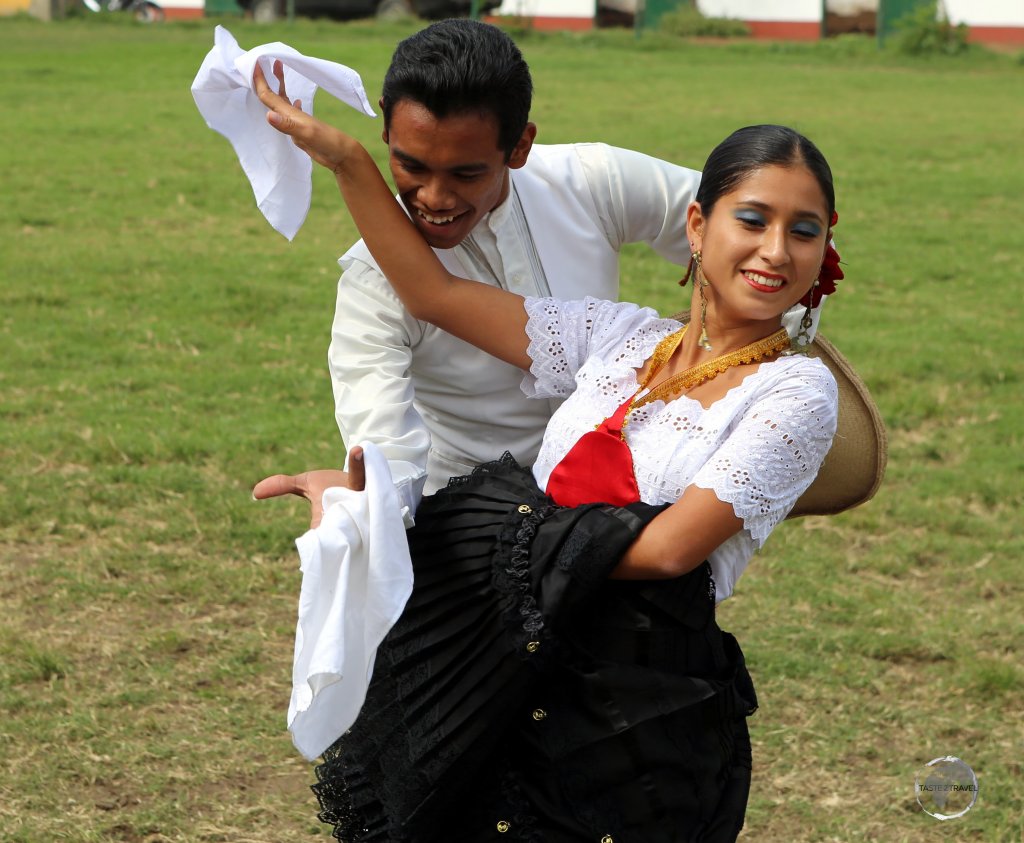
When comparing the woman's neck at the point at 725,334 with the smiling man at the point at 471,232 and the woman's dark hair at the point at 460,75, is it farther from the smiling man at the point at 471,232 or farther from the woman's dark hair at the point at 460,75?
the woman's dark hair at the point at 460,75

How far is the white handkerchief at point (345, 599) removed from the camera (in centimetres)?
207

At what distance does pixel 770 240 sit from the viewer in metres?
2.30

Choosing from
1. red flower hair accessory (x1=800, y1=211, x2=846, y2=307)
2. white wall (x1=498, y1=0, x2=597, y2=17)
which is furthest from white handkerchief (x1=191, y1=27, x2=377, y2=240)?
white wall (x1=498, y1=0, x2=597, y2=17)

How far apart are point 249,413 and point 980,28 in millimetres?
21610

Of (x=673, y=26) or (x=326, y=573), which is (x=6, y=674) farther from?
(x=673, y=26)

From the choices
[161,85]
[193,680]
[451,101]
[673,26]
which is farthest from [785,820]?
[673,26]

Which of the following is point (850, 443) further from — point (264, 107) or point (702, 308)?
point (264, 107)

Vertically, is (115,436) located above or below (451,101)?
below

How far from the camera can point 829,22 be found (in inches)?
1001

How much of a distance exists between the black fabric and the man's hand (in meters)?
0.26

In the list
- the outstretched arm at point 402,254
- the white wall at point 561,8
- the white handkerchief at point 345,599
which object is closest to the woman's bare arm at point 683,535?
the white handkerchief at point 345,599

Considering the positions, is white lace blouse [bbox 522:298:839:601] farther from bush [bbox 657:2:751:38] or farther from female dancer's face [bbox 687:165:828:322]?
bush [bbox 657:2:751:38]

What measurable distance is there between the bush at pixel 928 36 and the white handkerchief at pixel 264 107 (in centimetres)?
2152

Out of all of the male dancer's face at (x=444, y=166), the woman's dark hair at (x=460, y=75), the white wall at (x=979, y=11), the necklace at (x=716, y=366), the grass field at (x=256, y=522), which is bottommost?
the grass field at (x=256, y=522)
